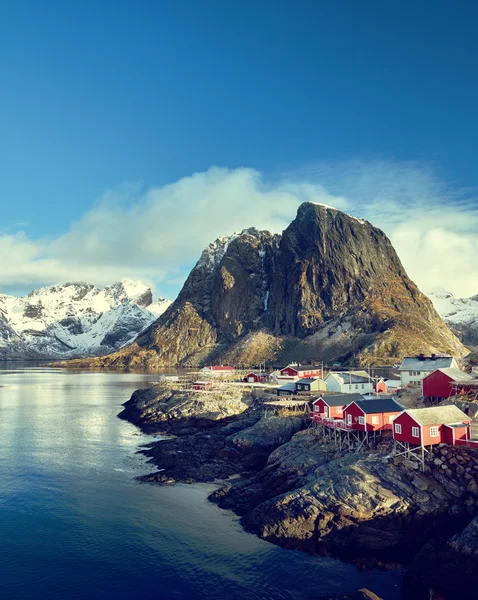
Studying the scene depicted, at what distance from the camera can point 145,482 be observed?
50.2m

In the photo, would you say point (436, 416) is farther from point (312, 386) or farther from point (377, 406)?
point (312, 386)

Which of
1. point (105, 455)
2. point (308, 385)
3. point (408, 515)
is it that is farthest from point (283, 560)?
point (308, 385)

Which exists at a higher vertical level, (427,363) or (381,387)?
(427,363)

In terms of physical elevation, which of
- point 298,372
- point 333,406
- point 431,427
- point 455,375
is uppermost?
point 455,375

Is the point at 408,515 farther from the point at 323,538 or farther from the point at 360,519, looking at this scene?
the point at 323,538

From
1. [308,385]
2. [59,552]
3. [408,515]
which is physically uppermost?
[308,385]

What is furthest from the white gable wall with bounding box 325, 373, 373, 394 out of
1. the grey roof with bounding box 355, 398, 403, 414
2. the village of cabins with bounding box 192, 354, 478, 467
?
the grey roof with bounding box 355, 398, 403, 414

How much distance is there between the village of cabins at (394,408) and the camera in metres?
42.9

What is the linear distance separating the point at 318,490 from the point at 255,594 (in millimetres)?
11820

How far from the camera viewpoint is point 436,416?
43562 mm

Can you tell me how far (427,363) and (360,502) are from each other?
1986 inches

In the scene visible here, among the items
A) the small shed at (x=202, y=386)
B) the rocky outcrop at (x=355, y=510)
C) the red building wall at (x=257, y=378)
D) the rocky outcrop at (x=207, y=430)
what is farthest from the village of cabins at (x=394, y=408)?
the red building wall at (x=257, y=378)

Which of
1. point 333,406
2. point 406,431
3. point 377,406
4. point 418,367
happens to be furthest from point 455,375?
point 418,367

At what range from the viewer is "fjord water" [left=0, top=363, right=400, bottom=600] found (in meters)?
29.4
